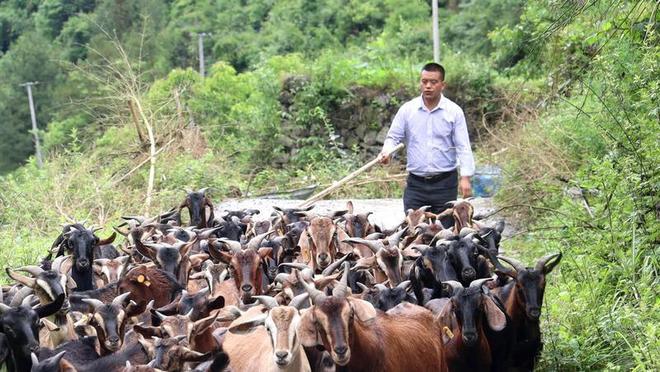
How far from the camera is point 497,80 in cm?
2197

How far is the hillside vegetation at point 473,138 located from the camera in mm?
8859

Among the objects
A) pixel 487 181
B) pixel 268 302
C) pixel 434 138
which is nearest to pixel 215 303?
pixel 268 302

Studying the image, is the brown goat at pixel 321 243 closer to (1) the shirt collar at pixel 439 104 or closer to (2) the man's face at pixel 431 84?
(1) the shirt collar at pixel 439 104

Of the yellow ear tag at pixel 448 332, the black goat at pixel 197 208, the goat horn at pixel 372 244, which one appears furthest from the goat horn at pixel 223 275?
the black goat at pixel 197 208

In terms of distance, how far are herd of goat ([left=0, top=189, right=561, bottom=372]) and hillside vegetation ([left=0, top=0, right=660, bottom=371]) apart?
2.71 feet

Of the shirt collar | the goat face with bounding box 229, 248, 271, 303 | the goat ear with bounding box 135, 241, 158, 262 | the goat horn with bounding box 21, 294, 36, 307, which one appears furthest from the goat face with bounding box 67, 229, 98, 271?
the shirt collar

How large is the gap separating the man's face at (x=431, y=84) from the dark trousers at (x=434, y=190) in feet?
2.47

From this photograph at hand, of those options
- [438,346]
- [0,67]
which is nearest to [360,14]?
[0,67]

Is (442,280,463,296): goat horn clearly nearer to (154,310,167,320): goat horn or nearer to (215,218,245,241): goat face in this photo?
(154,310,167,320): goat horn

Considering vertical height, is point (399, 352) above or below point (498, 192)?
above

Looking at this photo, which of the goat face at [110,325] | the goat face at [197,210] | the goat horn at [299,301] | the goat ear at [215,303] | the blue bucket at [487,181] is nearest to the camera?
the goat horn at [299,301]

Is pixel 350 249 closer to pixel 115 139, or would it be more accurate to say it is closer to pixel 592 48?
pixel 592 48

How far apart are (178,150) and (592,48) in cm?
735

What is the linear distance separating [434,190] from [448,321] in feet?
9.72
